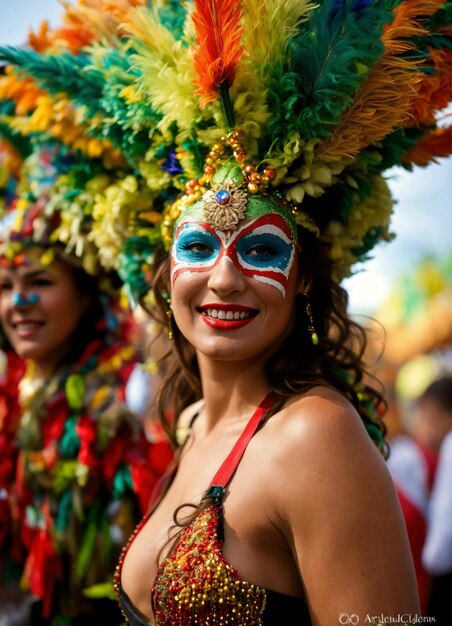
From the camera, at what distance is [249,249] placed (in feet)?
7.63

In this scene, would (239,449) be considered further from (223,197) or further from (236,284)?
(223,197)

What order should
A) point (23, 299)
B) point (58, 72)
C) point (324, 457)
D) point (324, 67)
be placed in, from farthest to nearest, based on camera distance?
point (23, 299), point (58, 72), point (324, 67), point (324, 457)

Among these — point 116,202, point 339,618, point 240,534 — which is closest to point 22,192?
point 116,202

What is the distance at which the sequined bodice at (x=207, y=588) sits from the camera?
2008mm

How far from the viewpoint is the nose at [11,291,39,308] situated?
142 inches

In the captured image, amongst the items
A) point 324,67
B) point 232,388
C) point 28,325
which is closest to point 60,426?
point 28,325

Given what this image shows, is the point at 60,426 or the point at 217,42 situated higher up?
the point at 217,42

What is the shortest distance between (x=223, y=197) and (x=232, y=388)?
24.8 inches

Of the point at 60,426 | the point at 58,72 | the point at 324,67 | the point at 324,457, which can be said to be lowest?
the point at 324,457

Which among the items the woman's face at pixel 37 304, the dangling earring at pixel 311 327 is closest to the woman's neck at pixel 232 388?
the dangling earring at pixel 311 327

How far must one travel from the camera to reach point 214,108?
2404 mm

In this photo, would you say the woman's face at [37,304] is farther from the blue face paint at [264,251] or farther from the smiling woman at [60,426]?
the blue face paint at [264,251]

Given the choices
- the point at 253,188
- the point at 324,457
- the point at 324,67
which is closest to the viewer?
the point at 324,457

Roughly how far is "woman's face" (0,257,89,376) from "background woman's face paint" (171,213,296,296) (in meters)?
1.43
